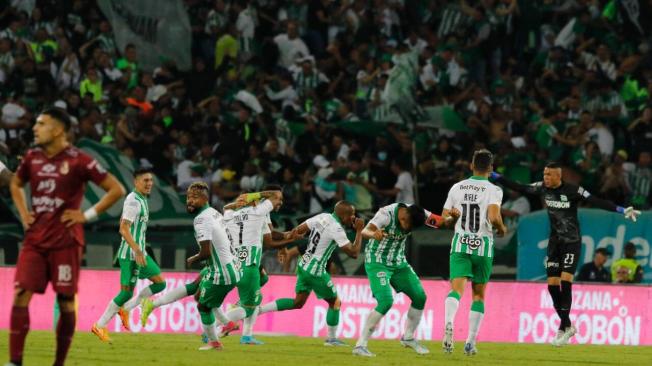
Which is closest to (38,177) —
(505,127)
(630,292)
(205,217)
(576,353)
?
(205,217)

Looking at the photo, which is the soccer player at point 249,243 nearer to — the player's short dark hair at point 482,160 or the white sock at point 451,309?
the white sock at point 451,309

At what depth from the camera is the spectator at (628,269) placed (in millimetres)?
22547

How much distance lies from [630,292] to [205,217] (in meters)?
8.34

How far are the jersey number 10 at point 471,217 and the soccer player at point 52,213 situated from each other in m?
5.84

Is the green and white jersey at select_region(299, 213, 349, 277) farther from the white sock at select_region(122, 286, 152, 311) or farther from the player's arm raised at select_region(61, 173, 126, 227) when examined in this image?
the player's arm raised at select_region(61, 173, 126, 227)

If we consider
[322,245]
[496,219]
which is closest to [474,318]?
[496,219]

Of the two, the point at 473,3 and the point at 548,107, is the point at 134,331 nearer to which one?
the point at 548,107

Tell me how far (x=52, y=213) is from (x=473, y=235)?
20.6 feet

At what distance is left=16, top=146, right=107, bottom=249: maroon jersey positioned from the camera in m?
11.1

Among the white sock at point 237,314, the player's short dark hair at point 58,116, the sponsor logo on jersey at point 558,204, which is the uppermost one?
the player's short dark hair at point 58,116

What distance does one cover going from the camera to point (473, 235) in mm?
16078

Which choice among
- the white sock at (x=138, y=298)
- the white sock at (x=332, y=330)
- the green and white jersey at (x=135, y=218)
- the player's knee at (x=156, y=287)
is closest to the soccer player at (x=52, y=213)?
the green and white jersey at (x=135, y=218)

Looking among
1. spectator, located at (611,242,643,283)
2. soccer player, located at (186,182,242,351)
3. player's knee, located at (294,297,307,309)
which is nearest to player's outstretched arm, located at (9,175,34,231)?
soccer player, located at (186,182,242,351)

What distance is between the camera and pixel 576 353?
17797 millimetres
